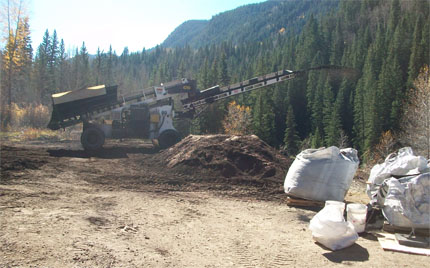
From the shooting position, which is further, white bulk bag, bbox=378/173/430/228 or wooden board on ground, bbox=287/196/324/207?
wooden board on ground, bbox=287/196/324/207

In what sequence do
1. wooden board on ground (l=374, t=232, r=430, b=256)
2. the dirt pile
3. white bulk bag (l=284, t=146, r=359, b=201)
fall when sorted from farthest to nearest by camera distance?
the dirt pile < white bulk bag (l=284, t=146, r=359, b=201) < wooden board on ground (l=374, t=232, r=430, b=256)

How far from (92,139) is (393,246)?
1283cm

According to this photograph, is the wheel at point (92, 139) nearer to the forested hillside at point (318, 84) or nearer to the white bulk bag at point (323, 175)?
the white bulk bag at point (323, 175)

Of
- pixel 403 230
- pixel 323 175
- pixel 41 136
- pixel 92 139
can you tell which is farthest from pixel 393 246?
pixel 41 136

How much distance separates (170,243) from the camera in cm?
536

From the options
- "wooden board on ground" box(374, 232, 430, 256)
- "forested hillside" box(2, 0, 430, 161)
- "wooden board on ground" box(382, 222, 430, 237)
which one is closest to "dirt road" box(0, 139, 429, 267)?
"wooden board on ground" box(374, 232, 430, 256)

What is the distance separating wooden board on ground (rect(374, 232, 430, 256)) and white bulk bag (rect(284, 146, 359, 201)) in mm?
1656

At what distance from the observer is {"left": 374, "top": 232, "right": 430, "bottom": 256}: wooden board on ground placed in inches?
207

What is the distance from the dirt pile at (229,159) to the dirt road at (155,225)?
1.79 feet

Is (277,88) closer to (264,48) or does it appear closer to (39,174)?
(39,174)

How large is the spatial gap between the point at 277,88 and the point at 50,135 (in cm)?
4947

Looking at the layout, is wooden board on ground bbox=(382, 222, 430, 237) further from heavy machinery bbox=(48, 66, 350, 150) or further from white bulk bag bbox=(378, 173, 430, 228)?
heavy machinery bbox=(48, 66, 350, 150)

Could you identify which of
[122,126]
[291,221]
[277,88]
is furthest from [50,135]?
[277,88]

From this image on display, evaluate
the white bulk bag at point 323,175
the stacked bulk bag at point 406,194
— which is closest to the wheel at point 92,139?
the white bulk bag at point 323,175
